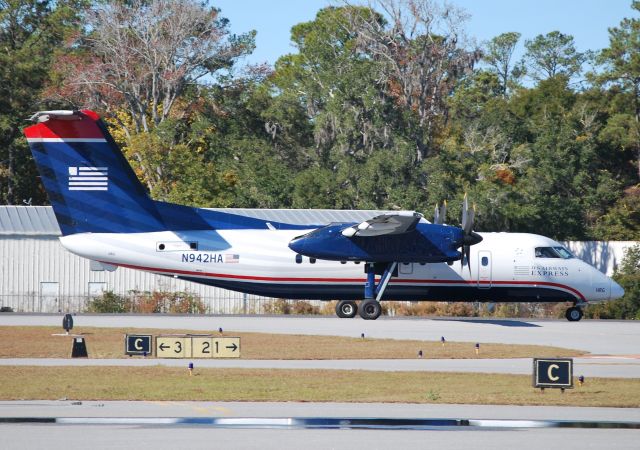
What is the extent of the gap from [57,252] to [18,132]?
86.9 feet

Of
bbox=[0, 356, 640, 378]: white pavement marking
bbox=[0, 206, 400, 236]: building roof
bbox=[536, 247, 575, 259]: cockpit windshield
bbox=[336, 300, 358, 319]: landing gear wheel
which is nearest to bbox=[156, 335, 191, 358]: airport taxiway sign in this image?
bbox=[0, 356, 640, 378]: white pavement marking

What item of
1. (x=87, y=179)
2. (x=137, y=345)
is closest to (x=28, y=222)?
(x=87, y=179)

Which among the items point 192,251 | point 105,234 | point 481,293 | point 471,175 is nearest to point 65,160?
point 105,234

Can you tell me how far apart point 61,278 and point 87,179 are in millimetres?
12031

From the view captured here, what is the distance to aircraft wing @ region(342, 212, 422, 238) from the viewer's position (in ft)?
120

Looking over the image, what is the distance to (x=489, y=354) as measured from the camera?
29391 millimetres

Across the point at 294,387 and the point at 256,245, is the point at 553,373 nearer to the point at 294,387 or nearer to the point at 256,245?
the point at 294,387

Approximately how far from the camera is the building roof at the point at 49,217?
48.4 metres

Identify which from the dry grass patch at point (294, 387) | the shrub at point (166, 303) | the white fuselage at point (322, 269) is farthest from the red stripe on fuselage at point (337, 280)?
the dry grass patch at point (294, 387)

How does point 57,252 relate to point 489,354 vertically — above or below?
above

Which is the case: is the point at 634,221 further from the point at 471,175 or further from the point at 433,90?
the point at 433,90

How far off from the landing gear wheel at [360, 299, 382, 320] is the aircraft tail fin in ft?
25.9

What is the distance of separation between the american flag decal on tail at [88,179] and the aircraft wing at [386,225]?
29.1 feet

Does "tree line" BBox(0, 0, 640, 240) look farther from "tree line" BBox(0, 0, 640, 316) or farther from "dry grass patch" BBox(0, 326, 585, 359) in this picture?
"dry grass patch" BBox(0, 326, 585, 359)
